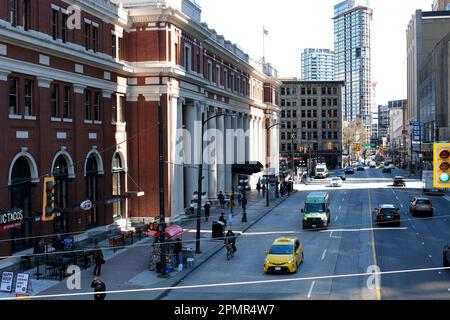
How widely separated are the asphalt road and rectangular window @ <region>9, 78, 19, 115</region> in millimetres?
12878

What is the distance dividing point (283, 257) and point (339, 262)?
158 inches

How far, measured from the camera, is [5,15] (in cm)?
2838

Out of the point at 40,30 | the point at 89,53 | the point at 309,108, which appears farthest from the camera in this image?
the point at 309,108

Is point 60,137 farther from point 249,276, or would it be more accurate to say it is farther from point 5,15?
point 249,276

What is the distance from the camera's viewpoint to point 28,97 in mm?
31141

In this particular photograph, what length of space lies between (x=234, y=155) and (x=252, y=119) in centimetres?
1194

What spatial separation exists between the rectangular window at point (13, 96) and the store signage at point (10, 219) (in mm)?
5958

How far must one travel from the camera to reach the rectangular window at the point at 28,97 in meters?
31.0

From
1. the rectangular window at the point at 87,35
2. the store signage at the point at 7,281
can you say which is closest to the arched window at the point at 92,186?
the rectangular window at the point at 87,35

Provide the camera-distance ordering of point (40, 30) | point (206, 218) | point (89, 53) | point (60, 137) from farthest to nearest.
→ 1. point (206, 218)
2. point (89, 53)
3. point (60, 137)
4. point (40, 30)

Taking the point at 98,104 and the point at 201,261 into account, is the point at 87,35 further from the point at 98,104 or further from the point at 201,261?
the point at 201,261

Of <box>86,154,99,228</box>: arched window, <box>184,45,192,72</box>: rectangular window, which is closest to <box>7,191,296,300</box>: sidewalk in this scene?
<box>86,154,99,228</box>: arched window

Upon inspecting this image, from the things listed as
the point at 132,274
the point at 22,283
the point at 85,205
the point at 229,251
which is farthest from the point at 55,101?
the point at 22,283
